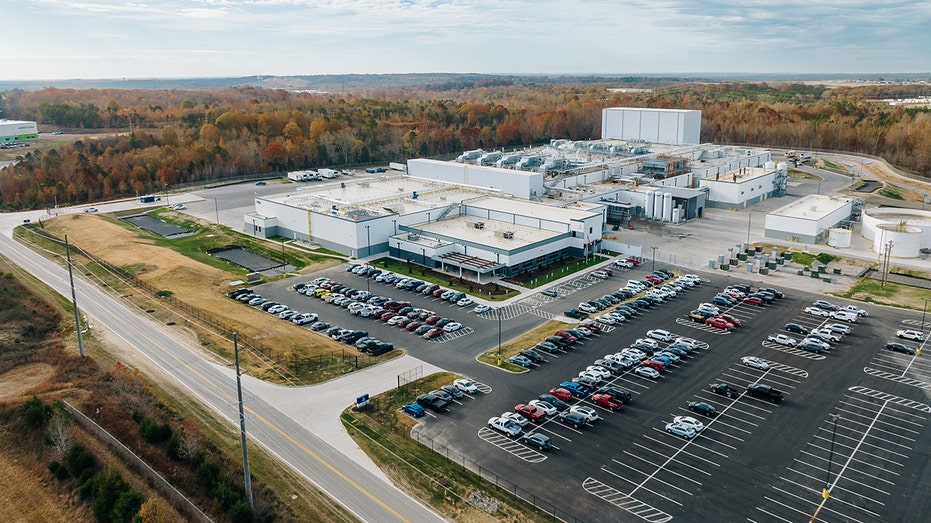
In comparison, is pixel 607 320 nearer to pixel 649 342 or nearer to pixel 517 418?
pixel 649 342

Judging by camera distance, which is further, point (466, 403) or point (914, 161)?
point (914, 161)

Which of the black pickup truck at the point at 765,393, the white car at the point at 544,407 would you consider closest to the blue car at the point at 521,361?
the white car at the point at 544,407

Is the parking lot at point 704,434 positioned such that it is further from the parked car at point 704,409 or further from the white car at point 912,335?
the white car at point 912,335

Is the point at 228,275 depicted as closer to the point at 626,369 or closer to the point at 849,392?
the point at 626,369

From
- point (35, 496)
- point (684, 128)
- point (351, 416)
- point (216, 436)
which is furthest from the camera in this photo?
point (684, 128)

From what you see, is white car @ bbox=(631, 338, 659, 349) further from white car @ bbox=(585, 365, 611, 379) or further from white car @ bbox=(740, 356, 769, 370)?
white car @ bbox=(740, 356, 769, 370)

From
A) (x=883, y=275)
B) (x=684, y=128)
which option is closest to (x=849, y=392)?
(x=883, y=275)
